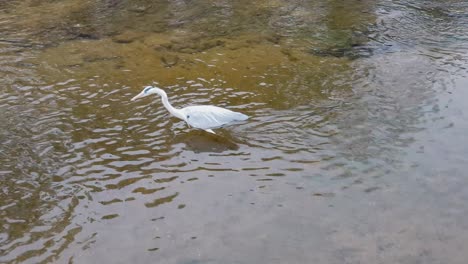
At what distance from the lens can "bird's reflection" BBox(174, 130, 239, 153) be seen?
7344 mm

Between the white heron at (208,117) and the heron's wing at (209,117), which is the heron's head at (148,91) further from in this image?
the heron's wing at (209,117)

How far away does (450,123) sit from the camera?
300 inches

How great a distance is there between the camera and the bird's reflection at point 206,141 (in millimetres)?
7344

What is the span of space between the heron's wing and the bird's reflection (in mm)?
241

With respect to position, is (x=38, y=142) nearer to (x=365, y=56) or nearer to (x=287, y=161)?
(x=287, y=161)

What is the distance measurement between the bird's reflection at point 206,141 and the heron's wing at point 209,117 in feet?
0.79

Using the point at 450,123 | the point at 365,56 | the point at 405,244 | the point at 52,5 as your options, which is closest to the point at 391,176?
the point at 405,244

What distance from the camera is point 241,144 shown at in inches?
287

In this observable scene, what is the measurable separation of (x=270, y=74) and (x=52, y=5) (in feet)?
24.0

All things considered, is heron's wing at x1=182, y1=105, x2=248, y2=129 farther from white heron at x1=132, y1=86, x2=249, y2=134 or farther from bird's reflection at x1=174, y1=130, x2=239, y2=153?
bird's reflection at x1=174, y1=130, x2=239, y2=153

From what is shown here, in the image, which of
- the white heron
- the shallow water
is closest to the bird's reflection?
the shallow water

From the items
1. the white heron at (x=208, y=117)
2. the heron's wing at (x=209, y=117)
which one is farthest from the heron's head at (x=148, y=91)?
the heron's wing at (x=209, y=117)

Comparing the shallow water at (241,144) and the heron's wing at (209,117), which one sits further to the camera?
the heron's wing at (209,117)

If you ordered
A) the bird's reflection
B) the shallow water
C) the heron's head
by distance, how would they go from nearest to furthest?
the shallow water → the bird's reflection → the heron's head
